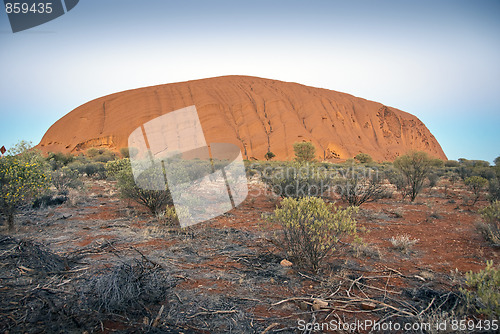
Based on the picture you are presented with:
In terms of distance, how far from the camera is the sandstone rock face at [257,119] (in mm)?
50625

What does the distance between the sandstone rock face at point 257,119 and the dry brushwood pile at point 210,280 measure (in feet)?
134

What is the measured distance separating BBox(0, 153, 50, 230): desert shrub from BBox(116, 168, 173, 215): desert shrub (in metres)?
2.04

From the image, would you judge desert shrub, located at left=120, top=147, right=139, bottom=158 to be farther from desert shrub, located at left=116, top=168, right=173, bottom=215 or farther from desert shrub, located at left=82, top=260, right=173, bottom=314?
desert shrub, located at left=82, top=260, right=173, bottom=314

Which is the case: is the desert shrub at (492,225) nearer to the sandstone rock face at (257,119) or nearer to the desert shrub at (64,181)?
the desert shrub at (64,181)

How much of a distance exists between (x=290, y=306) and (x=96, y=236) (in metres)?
4.88

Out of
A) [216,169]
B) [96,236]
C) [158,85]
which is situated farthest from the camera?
[158,85]

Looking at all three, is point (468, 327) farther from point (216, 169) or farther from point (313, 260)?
point (216, 169)

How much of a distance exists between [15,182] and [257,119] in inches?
1969

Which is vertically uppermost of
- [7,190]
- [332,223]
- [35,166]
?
[35,166]

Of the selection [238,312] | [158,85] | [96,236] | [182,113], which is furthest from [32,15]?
[158,85]

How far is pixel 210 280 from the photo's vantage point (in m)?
3.94

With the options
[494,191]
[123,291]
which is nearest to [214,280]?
[123,291]

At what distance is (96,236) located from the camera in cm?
588

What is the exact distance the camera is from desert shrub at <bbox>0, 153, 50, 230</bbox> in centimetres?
584
